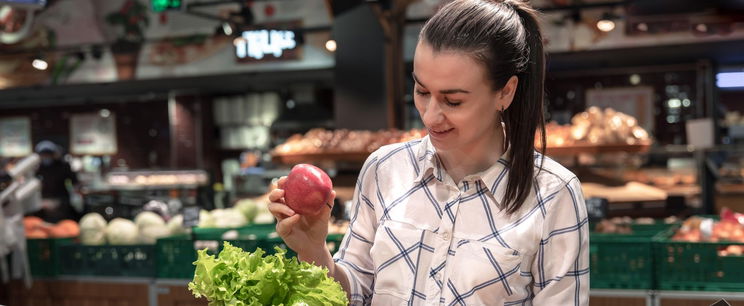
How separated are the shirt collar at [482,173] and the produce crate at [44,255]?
3616 millimetres

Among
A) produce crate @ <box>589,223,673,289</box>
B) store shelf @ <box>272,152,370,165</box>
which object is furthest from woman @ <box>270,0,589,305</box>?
store shelf @ <box>272,152,370,165</box>

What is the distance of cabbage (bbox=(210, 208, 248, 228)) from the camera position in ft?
16.5

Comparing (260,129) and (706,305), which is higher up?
(260,129)

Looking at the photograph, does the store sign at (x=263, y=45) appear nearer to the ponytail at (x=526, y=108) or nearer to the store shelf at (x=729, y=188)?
the store shelf at (x=729, y=188)

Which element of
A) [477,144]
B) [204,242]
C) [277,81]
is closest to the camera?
[477,144]

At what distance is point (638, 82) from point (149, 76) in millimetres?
7504

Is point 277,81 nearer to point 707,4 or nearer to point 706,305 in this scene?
point 707,4

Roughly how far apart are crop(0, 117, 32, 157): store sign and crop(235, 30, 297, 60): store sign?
20.0ft

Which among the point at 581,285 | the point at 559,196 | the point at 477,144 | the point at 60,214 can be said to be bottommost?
the point at 60,214

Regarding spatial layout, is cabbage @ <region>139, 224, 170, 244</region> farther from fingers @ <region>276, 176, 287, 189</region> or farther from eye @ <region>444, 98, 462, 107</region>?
eye @ <region>444, 98, 462, 107</region>

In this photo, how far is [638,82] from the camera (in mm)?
10719

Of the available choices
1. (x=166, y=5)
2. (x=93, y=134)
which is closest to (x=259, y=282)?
(x=166, y=5)

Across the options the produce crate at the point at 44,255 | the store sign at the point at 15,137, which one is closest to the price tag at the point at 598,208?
the produce crate at the point at 44,255

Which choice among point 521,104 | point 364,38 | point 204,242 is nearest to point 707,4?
point 364,38
